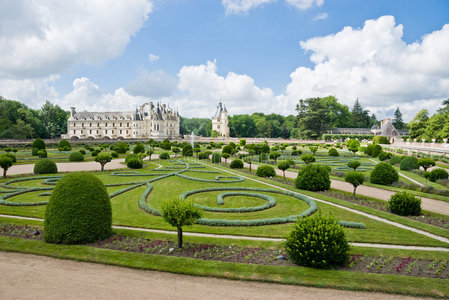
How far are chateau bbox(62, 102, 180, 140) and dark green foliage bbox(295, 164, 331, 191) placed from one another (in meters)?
82.0

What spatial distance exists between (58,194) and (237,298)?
535cm

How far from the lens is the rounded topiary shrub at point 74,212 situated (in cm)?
714

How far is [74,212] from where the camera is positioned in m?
7.13

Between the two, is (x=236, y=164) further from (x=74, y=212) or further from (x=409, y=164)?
(x=74, y=212)

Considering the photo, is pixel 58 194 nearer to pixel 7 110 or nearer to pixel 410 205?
pixel 410 205

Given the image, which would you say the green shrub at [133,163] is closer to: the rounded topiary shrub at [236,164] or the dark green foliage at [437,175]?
the rounded topiary shrub at [236,164]

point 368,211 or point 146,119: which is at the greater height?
point 146,119

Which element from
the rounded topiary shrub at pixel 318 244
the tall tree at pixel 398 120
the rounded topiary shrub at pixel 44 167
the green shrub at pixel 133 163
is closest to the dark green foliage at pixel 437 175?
the rounded topiary shrub at pixel 318 244

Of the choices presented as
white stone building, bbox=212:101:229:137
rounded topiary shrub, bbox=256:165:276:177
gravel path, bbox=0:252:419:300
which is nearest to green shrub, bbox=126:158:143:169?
rounded topiary shrub, bbox=256:165:276:177

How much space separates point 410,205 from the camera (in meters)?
10.8

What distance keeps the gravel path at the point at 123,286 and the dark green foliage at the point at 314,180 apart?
9735mm

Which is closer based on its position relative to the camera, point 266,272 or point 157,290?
point 157,290

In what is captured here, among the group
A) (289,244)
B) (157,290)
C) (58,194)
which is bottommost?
(157,290)

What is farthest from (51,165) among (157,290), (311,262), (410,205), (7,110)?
(7,110)
